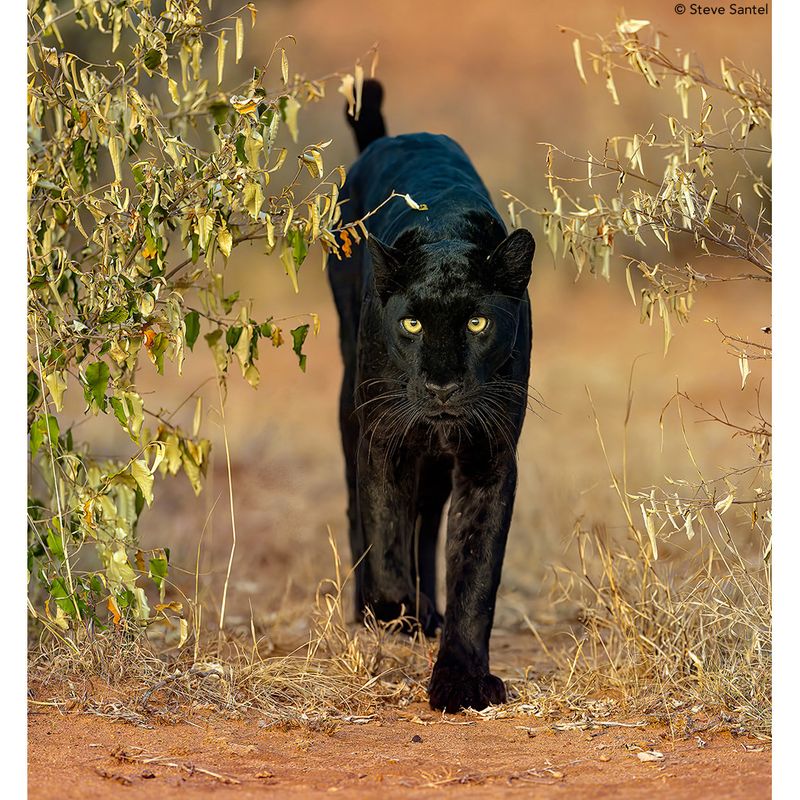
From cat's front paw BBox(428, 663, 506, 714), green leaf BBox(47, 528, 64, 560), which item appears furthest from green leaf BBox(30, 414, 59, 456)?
cat's front paw BBox(428, 663, 506, 714)

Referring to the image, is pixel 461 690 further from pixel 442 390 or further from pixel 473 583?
pixel 442 390

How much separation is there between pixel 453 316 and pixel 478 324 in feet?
0.27

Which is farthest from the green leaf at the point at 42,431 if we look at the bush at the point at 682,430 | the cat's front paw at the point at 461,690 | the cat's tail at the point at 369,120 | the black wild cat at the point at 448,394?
the cat's tail at the point at 369,120

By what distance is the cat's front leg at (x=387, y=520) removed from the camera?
4203mm

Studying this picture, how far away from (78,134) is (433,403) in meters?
1.42

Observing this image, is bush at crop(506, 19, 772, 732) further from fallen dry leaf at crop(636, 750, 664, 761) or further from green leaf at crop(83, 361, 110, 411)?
green leaf at crop(83, 361, 110, 411)

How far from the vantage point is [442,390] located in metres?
3.67

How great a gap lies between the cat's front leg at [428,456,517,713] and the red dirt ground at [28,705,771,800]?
11 centimetres

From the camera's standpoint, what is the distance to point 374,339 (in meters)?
4.11

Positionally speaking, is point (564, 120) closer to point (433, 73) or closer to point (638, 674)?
point (433, 73)

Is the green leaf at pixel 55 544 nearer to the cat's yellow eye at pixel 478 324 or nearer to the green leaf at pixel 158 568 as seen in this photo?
the green leaf at pixel 158 568

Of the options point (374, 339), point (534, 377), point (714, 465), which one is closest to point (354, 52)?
point (534, 377)

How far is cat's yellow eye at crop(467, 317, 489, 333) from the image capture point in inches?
149

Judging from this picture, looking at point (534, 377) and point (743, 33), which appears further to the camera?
point (743, 33)
